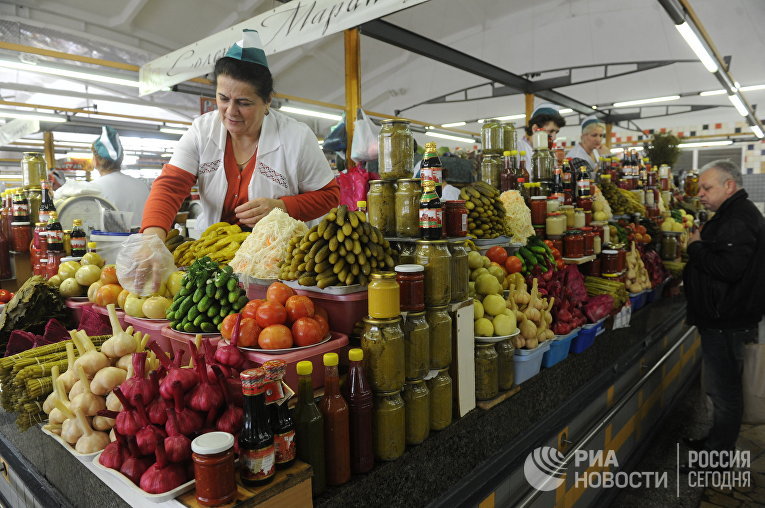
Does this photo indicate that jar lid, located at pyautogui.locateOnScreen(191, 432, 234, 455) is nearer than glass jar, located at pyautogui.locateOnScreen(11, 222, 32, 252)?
Yes

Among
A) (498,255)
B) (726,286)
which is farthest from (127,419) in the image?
(726,286)

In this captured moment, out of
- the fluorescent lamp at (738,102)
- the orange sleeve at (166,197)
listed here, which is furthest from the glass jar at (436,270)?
the fluorescent lamp at (738,102)

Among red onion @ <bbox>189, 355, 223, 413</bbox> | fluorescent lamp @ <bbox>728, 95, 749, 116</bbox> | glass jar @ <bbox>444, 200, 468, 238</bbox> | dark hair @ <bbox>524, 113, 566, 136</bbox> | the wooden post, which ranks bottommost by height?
red onion @ <bbox>189, 355, 223, 413</bbox>

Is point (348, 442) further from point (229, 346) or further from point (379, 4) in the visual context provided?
point (379, 4)

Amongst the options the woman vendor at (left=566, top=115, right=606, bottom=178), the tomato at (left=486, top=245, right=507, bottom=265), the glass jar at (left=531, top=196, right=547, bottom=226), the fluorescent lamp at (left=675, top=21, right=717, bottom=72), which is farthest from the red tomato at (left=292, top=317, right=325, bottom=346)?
the fluorescent lamp at (left=675, top=21, right=717, bottom=72)

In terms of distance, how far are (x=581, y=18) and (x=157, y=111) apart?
13.2m

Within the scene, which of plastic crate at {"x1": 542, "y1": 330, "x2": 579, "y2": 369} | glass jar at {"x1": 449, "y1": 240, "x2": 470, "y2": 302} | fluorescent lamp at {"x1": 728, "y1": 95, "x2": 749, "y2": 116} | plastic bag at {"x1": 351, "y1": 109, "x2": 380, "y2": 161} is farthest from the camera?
fluorescent lamp at {"x1": 728, "y1": 95, "x2": 749, "y2": 116}

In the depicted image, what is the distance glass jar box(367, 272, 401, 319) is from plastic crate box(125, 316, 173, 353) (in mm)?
820

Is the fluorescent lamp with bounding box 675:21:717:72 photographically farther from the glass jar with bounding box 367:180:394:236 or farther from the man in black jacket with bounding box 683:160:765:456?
the glass jar with bounding box 367:180:394:236

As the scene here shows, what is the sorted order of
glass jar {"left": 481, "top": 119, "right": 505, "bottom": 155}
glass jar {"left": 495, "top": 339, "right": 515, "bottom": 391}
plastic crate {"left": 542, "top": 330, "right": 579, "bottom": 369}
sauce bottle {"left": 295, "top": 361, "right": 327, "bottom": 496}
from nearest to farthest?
sauce bottle {"left": 295, "top": 361, "right": 327, "bottom": 496} < glass jar {"left": 495, "top": 339, "right": 515, "bottom": 391} < plastic crate {"left": 542, "top": 330, "right": 579, "bottom": 369} < glass jar {"left": 481, "top": 119, "right": 505, "bottom": 155}

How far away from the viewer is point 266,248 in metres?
1.82

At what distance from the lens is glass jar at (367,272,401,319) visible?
141 cm

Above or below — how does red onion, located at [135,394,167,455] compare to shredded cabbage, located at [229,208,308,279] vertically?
below

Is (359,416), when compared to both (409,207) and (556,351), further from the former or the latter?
(556,351)
